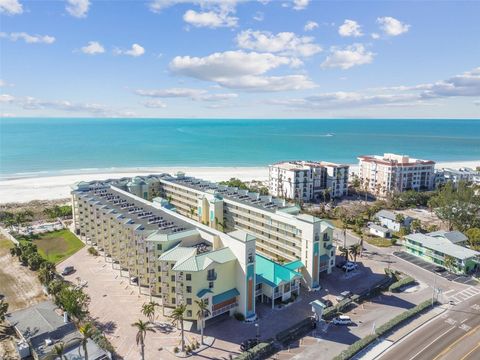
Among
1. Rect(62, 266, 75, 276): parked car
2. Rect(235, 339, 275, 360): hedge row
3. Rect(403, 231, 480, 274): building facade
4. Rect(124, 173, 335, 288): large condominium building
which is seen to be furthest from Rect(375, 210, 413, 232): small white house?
Rect(62, 266, 75, 276): parked car

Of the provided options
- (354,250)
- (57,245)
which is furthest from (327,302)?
(57,245)

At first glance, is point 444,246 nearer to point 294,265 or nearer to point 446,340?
point 446,340

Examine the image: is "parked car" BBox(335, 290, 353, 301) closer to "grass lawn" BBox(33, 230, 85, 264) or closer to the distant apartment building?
"grass lawn" BBox(33, 230, 85, 264)

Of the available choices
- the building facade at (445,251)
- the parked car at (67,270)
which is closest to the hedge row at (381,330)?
the building facade at (445,251)

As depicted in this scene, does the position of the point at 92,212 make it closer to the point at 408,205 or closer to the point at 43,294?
the point at 43,294

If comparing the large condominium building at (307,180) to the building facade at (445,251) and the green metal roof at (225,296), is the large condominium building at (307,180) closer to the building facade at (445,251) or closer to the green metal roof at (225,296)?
the building facade at (445,251)

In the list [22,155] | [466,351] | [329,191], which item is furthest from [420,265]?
[22,155]
